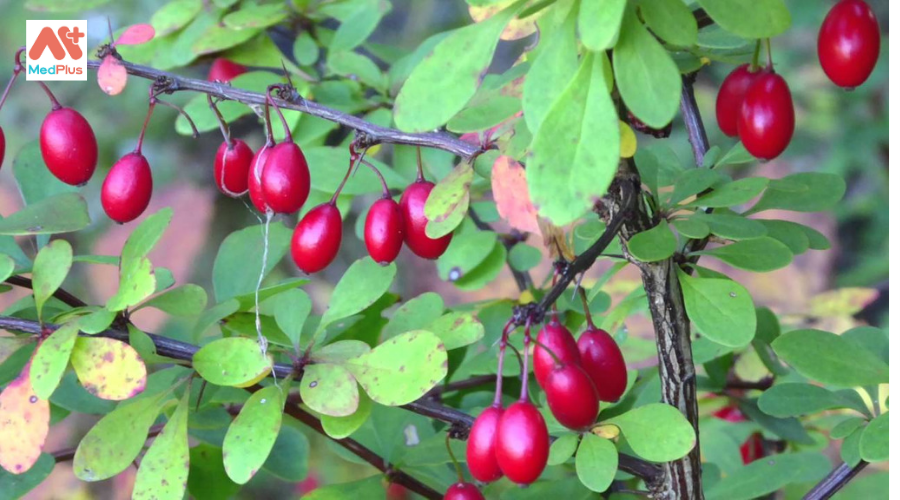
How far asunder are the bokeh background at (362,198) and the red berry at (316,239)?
1057mm

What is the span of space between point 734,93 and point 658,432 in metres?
0.26

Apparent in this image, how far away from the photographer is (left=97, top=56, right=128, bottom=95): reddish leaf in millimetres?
620

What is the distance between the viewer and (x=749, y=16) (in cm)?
52

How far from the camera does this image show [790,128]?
60 cm

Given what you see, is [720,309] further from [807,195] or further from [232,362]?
[232,362]

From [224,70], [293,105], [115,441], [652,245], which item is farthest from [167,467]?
[224,70]

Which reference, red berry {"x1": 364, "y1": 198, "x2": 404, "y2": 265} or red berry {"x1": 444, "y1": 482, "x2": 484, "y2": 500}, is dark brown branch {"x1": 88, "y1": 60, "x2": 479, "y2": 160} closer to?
red berry {"x1": 364, "y1": 198, "x2": 404, "y2": 265}

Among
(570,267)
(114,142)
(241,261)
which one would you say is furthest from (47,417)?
(114,142)

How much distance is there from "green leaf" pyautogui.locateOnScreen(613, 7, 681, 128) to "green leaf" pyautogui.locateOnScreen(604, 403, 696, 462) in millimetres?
231

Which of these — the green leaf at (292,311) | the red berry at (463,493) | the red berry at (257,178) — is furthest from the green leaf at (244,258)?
the red berry at (463,493)

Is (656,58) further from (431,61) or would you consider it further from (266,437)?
(266,437)

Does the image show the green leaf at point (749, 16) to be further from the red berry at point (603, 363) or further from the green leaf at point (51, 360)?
the green leaf at point (51, 360)

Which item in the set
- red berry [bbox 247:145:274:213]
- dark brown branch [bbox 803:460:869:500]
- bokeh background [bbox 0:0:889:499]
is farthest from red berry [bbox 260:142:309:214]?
bokeh background [bbox 0:0:889:499]

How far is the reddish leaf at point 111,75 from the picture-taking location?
2.03ft
